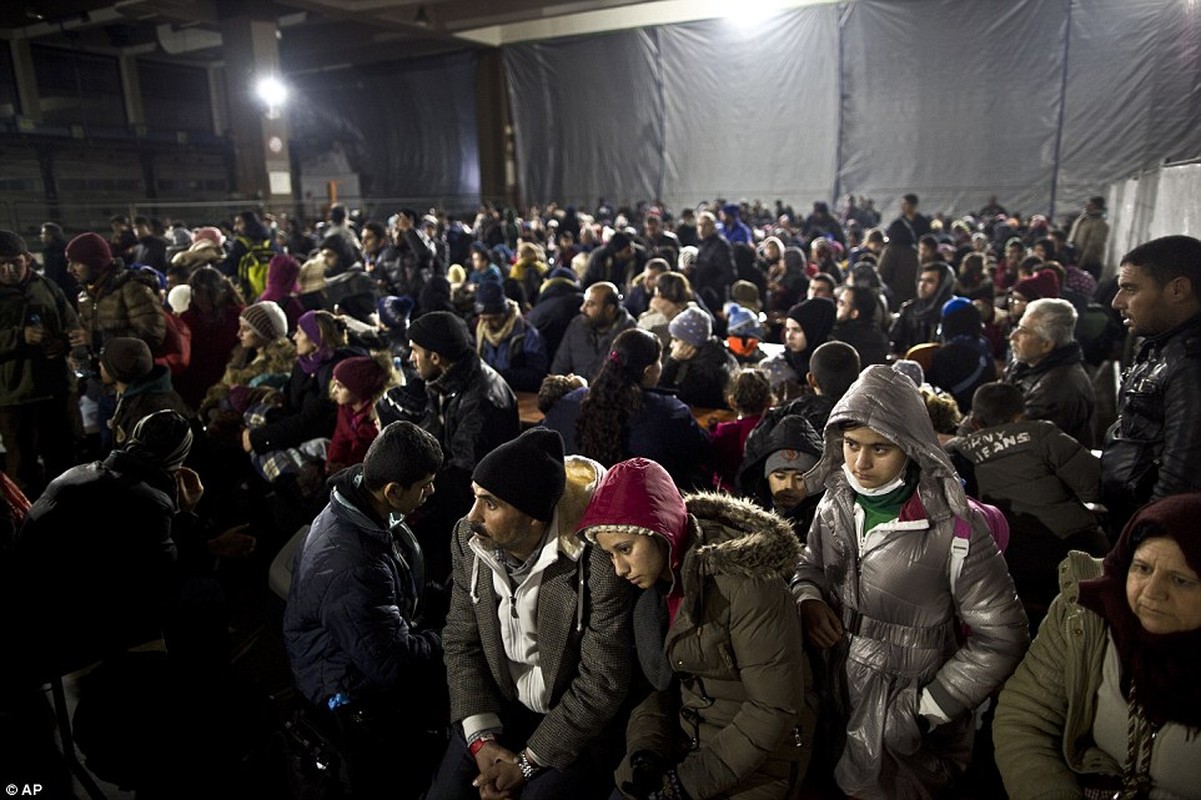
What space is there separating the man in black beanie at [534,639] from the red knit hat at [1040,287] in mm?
5074

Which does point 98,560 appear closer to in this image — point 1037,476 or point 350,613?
point 350,613

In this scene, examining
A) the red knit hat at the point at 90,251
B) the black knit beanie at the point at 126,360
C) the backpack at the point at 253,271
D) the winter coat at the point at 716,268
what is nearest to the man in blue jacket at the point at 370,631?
the black knit beanie at the point at 126,360

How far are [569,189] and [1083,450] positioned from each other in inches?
862

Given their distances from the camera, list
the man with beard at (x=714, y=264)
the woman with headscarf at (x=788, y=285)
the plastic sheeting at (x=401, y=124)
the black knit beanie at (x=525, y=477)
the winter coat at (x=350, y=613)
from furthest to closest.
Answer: the plastic sheeting at (x=401, y=124)
the man with beard at (x=714, y=264)
the woman with headscarf at (x=788, y=285)
the winter coat at (x=350, y=613)
the black knit beanie at (x=525, y=477)

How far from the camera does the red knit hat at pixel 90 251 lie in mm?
5320

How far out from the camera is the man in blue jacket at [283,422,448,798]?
2301 millimetres

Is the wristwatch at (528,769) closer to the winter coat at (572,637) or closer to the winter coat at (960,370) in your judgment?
Result: the winter coat at (572,637)

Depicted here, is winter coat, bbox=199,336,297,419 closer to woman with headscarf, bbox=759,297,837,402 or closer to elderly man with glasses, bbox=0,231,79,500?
elderly man with glasses, bbox=0,231,79,500

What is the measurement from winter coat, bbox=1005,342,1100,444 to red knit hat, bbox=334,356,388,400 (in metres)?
3.43

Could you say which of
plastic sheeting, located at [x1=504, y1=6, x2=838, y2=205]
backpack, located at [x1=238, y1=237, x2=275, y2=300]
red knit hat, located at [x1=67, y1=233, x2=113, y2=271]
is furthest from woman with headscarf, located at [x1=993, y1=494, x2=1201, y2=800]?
plastic sheeting, located at [x1=504, y1=6, x2=838, y2=205]

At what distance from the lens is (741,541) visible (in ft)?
6.14

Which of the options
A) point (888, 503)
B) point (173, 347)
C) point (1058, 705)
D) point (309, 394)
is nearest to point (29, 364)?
point (173, 347)

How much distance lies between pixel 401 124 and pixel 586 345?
932 inches

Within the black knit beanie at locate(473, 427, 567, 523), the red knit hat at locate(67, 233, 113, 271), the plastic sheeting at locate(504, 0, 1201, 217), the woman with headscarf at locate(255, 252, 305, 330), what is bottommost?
the black knit beanie at locate(473, 427, 567, 523)
